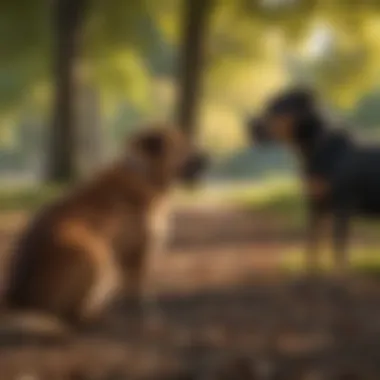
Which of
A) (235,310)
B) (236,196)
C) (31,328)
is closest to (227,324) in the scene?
(235,310)

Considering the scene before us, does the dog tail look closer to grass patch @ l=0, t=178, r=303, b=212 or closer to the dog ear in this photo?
grass patch @ l=0, t=178, r=303, b=212

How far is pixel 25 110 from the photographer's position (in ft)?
4.64

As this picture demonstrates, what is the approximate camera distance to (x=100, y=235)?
151cm

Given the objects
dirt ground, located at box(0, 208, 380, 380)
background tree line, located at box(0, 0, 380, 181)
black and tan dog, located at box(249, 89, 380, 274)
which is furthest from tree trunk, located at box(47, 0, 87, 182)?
black and tan dog, located at box(249, 89, 380, 274)

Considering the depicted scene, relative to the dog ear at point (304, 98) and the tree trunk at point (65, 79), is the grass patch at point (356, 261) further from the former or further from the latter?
the tree trunk at point (65, 79)

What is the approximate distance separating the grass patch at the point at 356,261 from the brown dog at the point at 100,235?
8.9 inches

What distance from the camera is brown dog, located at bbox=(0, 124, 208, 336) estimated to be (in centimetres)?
142

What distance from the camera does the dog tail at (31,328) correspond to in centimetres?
133

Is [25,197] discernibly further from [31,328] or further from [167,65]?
[167,65]

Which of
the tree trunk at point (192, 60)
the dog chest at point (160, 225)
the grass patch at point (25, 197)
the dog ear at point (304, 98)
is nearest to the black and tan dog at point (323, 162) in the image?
the dog ear at point (304, 98)

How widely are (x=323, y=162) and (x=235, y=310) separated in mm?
314

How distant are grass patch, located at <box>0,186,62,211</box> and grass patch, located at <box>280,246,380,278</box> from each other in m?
0.42

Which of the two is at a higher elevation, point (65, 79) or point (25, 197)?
point (65, 79)

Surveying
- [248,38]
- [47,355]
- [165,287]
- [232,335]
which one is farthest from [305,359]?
[248,38]
